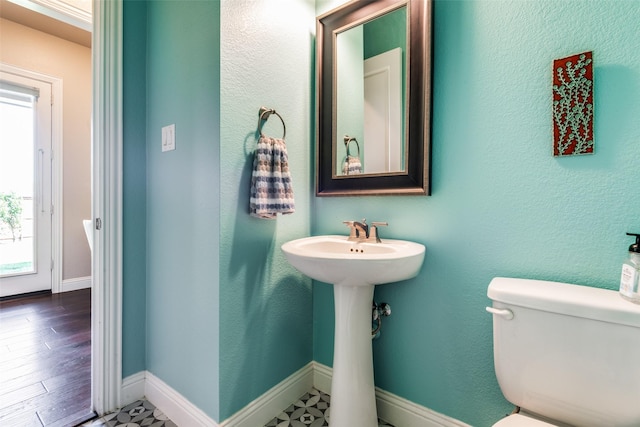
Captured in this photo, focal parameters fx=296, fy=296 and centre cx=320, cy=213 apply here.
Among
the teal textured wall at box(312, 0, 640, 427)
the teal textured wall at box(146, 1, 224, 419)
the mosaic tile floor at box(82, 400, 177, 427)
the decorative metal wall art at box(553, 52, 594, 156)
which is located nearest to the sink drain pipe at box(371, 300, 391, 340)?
the teal textured wall at box(312, 0, 640, 427)

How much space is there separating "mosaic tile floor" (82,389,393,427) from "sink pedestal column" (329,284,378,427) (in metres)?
0.20

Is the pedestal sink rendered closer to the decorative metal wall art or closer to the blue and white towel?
the blue and white towel

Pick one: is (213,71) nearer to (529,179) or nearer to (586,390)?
(529,179)

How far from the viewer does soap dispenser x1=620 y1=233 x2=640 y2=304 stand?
0.78 m

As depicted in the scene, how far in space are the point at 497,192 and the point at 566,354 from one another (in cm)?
53

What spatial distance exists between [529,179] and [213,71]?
122cm

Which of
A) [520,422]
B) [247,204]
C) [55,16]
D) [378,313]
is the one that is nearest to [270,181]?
[247,204]

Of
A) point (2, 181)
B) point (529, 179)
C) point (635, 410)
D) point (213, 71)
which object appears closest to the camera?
point (635, 410)

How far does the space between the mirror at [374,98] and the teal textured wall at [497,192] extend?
65mm

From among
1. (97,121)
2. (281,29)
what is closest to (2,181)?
(97,121)

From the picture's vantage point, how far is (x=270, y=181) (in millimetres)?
1257

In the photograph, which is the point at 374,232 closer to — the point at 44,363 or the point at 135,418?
the point at 135,418

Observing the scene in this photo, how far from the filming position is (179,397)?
1312mm

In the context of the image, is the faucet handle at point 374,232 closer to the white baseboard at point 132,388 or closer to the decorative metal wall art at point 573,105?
the decorative metal wall art at point 573,105
